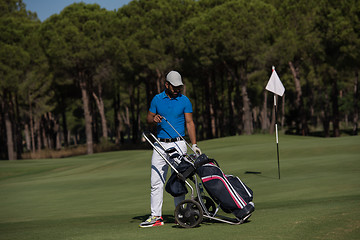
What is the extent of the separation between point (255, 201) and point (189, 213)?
3602 mm

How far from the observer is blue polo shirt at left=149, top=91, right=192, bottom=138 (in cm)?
782

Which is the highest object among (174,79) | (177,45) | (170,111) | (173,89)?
(177,45)

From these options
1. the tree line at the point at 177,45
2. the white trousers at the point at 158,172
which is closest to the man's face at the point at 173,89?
the white trousers at the point at 158,172

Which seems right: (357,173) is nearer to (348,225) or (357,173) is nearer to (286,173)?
(286,173)

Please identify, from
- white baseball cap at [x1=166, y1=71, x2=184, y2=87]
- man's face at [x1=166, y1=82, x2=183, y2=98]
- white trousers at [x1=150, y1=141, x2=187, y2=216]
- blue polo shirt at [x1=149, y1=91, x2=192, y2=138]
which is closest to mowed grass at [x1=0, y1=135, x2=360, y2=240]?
white trousers at [x1=150, y1=141, x2=187, y2=216]

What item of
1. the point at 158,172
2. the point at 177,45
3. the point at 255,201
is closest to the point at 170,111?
the point at 158,172

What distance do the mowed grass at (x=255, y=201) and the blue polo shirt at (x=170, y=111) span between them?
1.46 m

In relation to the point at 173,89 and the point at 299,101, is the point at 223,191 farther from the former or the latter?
the point at 299,101

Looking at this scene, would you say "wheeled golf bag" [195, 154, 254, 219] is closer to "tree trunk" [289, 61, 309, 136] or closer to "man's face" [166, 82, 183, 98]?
"man's face" [166, 82, 183, 98]

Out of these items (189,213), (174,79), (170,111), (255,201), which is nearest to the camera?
(189,213)

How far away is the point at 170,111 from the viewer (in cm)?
784

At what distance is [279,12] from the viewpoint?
149 ft

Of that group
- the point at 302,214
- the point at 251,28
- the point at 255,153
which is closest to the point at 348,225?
the point at 302,214

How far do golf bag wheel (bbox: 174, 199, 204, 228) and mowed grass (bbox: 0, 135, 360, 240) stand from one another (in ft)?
0.52
